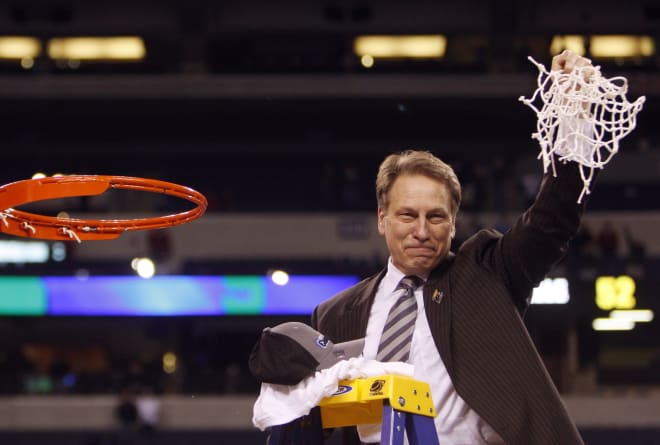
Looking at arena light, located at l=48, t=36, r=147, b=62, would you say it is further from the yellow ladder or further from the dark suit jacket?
the yellow ladder

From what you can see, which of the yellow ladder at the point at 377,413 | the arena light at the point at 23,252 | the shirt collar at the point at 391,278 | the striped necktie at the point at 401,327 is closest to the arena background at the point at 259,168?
the arena light at the point at 23,252

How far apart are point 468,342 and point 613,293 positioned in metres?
12.6

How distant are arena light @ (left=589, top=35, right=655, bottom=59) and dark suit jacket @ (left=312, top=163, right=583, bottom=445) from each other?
16114 millimetres

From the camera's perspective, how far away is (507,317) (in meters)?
3.15

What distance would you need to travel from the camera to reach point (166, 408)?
603 inches

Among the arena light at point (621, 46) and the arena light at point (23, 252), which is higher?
the arena light at point (621, 46)

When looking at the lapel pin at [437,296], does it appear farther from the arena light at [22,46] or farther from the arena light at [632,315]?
the arena light at [22,46]

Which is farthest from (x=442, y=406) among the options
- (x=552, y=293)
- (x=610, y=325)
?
(x=610, y=325)

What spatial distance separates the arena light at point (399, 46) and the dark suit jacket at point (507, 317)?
15768mm

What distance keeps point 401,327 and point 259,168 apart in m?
15.8

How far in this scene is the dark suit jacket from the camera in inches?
118

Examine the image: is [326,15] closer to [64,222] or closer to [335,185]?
[335,185]

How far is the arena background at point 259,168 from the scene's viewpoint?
15305mm

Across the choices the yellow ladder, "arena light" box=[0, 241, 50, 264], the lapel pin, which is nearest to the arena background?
"arena light" box=[0, 241, 50, 264]
